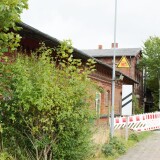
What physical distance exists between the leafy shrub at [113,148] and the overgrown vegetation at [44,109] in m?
2.95

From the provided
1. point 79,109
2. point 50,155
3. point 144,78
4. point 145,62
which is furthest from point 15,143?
point 144,78

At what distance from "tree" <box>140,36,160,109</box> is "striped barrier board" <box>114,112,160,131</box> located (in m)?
27.7

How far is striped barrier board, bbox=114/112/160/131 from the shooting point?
57.9ft

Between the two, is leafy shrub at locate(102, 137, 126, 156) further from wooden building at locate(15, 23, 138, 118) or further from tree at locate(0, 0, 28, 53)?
tree at locate(0, 0, 28, 53)

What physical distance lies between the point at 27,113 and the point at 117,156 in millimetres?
4658

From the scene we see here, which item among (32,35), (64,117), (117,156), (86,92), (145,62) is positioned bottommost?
(117,156)

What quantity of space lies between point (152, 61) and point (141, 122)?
32.0 meters

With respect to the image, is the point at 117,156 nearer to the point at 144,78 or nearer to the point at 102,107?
the point at 102,107

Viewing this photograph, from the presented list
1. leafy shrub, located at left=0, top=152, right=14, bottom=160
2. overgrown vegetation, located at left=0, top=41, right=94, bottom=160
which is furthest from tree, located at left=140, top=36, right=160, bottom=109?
leafy shrub, located at left=0, top=152, right=14, bottom=160

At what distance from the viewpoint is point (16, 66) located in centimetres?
746

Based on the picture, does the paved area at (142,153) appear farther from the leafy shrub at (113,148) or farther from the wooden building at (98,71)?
the wooden building at (98,71)

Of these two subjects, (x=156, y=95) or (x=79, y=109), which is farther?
(x=156, y=95)

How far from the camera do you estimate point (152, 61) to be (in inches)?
2071

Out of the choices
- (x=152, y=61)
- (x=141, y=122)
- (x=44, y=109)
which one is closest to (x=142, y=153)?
(x=44, y=109)
